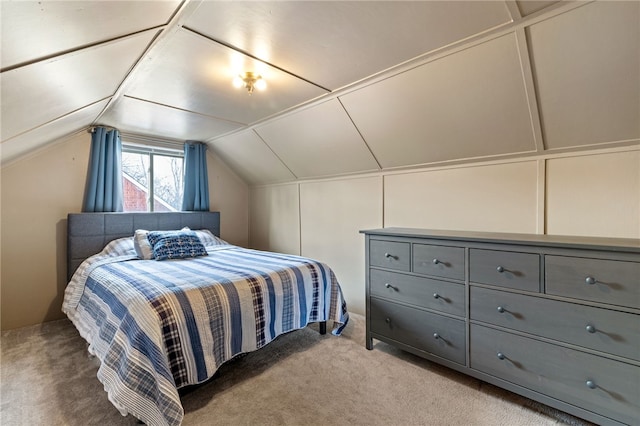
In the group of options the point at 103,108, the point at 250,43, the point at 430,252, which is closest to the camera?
the point at 250,43

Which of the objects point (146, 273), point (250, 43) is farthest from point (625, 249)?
point (146, 273)

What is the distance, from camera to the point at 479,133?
6.99 feet

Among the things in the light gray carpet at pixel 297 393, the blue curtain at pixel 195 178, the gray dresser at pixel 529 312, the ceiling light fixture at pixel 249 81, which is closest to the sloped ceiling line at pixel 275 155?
the blue curtain at pixel 195 178

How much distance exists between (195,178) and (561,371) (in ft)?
13.3

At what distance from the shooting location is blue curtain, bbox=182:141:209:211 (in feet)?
12.9

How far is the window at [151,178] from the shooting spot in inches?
143

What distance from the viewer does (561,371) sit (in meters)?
1.55

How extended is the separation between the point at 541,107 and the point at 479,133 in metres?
0.39

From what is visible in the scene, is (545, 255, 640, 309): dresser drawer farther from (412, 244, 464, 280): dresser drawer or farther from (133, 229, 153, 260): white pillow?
(133, 229, 153, 260): white pillow

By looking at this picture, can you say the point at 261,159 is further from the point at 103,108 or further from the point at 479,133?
the point at 479,133

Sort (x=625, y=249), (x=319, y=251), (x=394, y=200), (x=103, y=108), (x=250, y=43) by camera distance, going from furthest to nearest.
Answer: (x=319, y=251), (x=394, y=200), (x=103, y=108), (x=250, y=43), (x=625, y=249)

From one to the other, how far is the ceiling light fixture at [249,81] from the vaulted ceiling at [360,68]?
5cm

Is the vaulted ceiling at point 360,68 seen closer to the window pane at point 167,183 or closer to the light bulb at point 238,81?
the light bulb at point 238,81

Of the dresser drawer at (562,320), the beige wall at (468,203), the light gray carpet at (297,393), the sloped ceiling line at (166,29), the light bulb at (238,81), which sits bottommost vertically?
the light gray carpet at (297,393)
